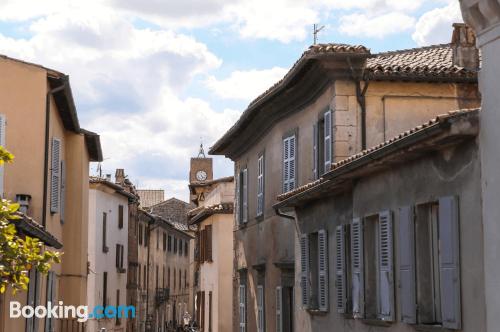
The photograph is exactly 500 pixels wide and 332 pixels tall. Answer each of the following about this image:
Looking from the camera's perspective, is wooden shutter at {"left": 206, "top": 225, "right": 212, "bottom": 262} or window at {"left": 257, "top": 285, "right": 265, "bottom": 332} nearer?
window at {"left": 257, "top": 285, "right": 265, "bottom": 332}

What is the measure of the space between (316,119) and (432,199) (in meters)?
9.92

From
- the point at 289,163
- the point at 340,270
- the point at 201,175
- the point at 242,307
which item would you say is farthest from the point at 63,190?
the point at 201,175

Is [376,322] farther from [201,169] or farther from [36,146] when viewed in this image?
[201,169]

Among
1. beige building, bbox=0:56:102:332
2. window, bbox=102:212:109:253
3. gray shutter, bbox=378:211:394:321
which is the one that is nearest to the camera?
gray shutter, bbox=378:211:394:321


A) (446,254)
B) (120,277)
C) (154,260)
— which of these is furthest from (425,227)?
(154,260)

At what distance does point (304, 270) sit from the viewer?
2030 centimetres

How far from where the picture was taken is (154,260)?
6281cm

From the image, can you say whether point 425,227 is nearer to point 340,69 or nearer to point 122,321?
point 340,69

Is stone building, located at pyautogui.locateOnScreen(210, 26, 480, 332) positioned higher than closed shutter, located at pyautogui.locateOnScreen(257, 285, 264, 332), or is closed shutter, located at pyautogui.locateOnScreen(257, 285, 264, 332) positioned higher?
stone building, located at pyautogui.locateOnScreen(210, 26, 480, 332)

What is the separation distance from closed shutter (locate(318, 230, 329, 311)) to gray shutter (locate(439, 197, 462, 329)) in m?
6.29

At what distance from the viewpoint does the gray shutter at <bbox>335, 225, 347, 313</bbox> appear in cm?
1725

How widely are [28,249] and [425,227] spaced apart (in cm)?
503

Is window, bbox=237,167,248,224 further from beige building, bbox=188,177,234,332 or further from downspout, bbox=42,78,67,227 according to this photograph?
beige building, bbox=188,177,234,332

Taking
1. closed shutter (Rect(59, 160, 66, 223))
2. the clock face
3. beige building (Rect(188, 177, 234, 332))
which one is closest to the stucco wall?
closed shutter (Rect(59, 160, 66, 223))
